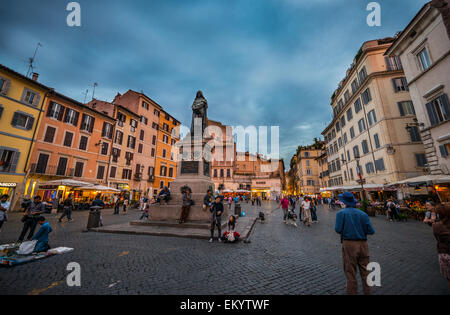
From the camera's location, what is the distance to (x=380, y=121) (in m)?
20.1

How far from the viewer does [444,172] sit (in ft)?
38.8

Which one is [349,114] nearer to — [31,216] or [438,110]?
[438,110]

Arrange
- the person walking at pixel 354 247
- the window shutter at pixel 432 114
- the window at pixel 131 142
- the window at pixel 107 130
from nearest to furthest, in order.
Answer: the person walking at pixel 354 247
the window shutter at pixel 432 114
the window at pixel 107 130
the window at pixel 131 142

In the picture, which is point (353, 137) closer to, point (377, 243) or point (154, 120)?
point (377, 243)

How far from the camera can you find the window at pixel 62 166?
20161mm

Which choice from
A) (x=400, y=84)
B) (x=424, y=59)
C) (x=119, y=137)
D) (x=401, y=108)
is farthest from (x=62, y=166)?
(x=400, y=84)

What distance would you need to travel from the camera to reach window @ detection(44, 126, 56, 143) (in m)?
19.5

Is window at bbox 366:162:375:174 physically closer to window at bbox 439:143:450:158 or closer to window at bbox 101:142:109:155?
window at bbox 439:143:450:158

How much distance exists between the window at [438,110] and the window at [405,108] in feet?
26.1

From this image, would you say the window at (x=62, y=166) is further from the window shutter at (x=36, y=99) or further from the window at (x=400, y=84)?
the window at (x=400, y=84)

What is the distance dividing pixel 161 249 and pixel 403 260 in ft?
21.8

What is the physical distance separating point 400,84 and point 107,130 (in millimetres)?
38435

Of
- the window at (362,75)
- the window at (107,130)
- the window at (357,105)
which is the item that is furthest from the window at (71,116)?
the window at (357,105)

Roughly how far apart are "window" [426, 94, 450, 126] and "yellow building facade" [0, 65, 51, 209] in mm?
35424
